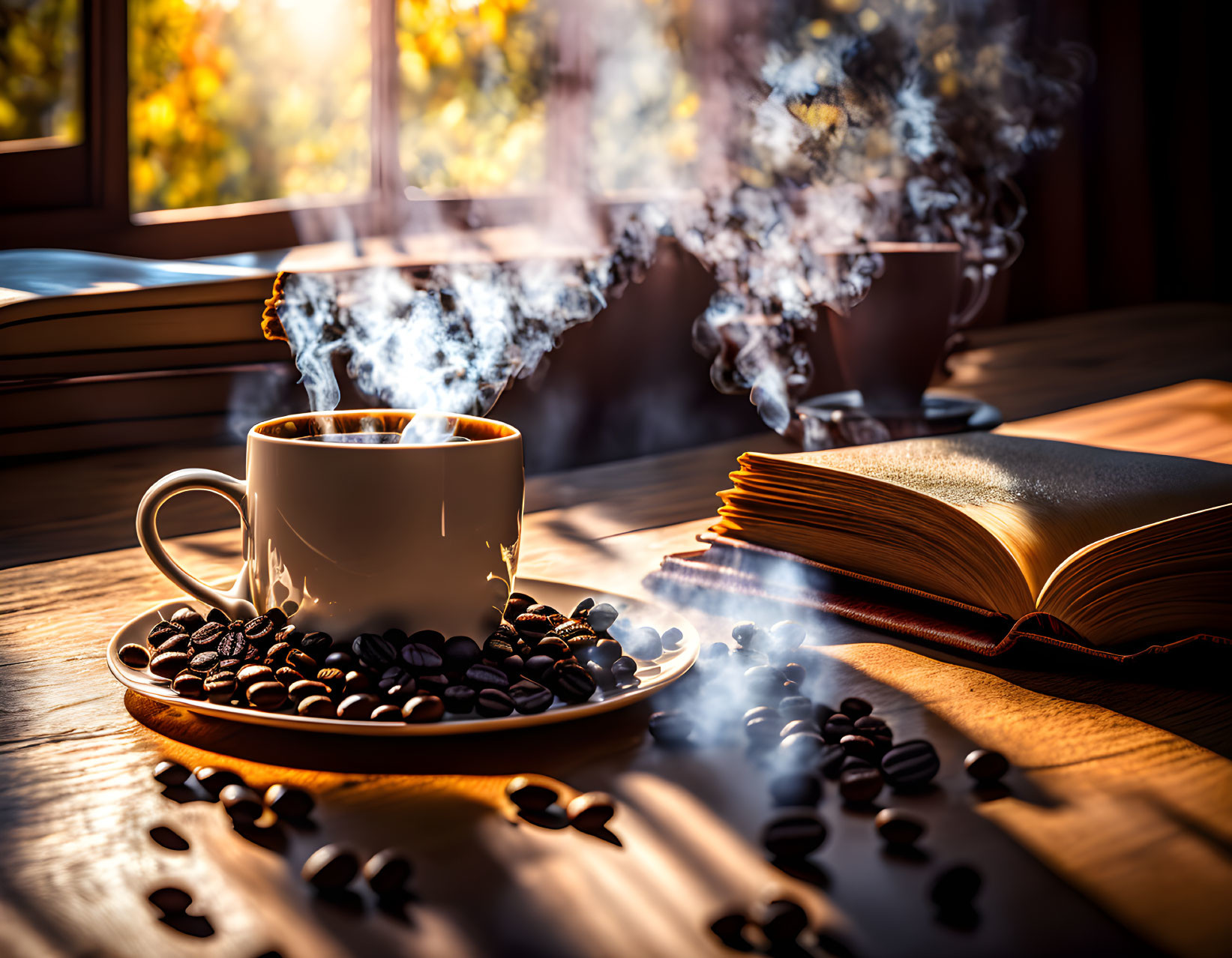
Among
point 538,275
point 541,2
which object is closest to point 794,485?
point 538,275

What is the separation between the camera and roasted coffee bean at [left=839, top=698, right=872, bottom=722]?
2.01 feet

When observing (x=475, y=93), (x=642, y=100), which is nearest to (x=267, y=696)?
(x=475, y=93)

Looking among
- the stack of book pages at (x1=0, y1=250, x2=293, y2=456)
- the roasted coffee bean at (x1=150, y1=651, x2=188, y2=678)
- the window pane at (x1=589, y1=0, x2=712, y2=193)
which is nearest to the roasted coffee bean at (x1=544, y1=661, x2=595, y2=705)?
the roasted coffee bean at (x1=150, y1=651, x2=188, y2=678)

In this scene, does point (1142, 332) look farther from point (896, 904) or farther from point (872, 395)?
point (896, 904)

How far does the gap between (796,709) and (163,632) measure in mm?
389

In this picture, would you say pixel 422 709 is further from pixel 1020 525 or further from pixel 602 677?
pixel 1020 525

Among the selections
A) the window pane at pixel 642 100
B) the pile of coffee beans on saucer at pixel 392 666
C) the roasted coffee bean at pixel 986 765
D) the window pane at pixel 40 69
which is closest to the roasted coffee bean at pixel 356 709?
the pile of coffee beans on saucer at pixel 392 666

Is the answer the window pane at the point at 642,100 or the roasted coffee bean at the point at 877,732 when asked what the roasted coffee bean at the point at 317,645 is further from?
the window pane at the point at 642,100

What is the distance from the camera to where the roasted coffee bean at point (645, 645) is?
0.67 metres

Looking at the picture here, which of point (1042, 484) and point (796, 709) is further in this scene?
point (1042, 484)

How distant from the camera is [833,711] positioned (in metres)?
0.62

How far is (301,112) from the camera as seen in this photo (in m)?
2.96

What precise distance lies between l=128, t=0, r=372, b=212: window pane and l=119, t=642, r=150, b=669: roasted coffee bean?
7.65 ft

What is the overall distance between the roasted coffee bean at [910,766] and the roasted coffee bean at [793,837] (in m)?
0.08
